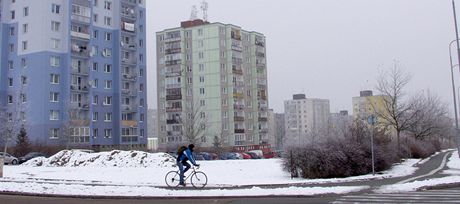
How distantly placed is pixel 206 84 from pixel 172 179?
7416cm

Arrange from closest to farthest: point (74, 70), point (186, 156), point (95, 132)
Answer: point (186, 156)
point (74, 70)
point (95, 132)

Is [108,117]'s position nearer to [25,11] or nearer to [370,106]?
[25,11]

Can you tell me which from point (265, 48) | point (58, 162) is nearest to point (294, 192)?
point (58, 162)

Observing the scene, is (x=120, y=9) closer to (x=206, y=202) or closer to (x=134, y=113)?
(x=134, y=113)

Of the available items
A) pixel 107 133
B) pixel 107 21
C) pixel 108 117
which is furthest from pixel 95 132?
pixel 107 21

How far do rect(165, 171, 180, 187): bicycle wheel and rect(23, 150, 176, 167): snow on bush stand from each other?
57.5 ft

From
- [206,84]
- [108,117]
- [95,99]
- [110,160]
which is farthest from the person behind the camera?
[206,84]

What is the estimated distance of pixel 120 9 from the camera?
77.2m

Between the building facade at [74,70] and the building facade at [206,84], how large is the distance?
16.3 m

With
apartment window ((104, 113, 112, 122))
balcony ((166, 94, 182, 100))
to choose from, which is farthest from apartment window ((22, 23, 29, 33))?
balcony ((166, 94, 182, 100))

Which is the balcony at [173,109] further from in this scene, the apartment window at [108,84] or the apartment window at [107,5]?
the apartment window at [107,5]

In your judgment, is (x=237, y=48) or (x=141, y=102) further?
(x=237, y=48)

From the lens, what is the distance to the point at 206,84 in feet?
310

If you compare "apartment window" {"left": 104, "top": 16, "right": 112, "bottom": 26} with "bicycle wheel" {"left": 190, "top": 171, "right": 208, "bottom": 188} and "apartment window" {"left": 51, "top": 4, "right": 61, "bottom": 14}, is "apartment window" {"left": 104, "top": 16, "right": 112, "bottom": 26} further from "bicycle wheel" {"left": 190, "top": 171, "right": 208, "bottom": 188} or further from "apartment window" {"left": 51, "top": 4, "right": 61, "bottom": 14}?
"bicycle wheel" {"left": 190, "top": 171, "right": 208, "bottom": 188}
